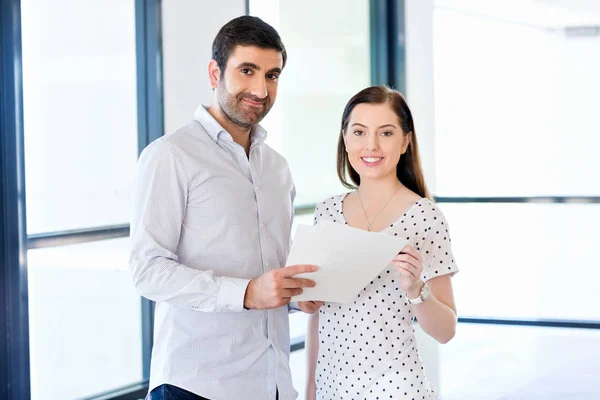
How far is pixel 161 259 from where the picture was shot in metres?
1.79

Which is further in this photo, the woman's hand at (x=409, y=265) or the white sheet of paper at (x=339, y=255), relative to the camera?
the woman's hand at (x=409, y=265)

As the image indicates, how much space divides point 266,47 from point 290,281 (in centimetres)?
59

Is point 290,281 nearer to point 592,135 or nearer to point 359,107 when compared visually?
point 359,107

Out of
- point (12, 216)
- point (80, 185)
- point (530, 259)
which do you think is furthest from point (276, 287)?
point (530, 259)

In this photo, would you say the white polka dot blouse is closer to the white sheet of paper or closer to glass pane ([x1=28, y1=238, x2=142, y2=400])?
the white sheet of paper

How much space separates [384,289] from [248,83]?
23.2 inches

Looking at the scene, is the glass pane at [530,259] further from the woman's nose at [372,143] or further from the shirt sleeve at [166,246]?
the shirt sleeve at [166,246]

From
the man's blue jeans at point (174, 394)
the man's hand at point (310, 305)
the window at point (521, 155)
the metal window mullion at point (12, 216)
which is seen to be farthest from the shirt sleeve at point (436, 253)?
the window at point (521, 155)

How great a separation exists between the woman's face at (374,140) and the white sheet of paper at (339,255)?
32 cm

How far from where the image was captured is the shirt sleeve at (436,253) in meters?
1.85

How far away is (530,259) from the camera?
18.3ft

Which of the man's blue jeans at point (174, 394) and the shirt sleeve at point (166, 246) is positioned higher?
the shirt sleeve at point (166, 246)

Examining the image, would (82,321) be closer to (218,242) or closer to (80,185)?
(80,185)

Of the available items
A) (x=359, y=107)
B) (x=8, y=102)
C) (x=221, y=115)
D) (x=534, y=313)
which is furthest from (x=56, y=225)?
(x=534, y=313)
